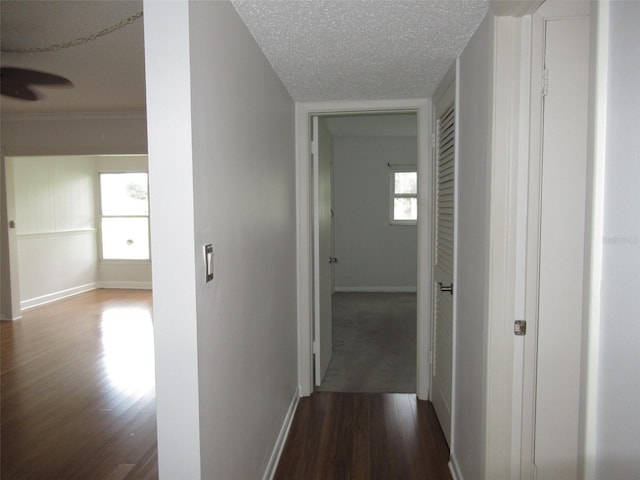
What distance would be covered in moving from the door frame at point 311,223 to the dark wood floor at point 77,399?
1224mm

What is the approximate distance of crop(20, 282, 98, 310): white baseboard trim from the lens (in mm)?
6096

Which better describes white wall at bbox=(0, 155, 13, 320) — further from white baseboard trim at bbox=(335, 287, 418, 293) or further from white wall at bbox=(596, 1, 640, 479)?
white wall at bbox=(596, 1, 640, 479)

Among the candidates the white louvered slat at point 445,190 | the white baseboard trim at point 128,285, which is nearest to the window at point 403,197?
the white baseboard trim at point 128,285

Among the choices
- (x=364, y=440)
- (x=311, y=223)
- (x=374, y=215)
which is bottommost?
(x=364, y=440)

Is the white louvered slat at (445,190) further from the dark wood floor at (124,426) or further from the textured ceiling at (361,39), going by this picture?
the dark wood floor at (124,426)

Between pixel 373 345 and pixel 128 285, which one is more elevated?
pixel 128 285

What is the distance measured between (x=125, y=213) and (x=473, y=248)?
23.0 feet

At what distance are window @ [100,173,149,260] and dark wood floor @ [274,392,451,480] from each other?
5449 mm

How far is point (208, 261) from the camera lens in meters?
1.36

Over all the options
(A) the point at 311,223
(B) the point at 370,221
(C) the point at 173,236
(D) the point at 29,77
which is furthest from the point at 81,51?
(B) the point at 370,221

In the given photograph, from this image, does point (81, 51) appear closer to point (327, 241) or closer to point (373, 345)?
point (327, 241)

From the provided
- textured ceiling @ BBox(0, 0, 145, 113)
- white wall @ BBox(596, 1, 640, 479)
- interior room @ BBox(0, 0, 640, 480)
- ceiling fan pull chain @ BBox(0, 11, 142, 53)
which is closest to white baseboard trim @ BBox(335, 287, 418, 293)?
interior room @ BBox(0, 0, 640, 480)

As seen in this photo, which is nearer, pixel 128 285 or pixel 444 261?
pixel 444 261

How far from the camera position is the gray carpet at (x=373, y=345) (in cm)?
356
